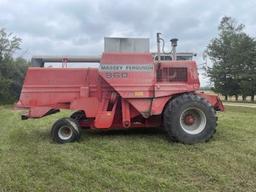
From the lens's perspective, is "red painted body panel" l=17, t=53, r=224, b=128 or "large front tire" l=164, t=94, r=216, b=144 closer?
"large front tire" l=164, t=94, r=216, b=144

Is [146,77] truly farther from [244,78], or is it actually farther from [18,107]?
[244,78]

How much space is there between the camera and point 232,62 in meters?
46.0

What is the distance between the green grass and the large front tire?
0.24 m

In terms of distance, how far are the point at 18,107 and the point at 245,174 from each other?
4808mm

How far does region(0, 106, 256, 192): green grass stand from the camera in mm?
4652

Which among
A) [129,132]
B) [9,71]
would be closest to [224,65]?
[9,71]

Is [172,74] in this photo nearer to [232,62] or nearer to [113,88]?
[113,88]

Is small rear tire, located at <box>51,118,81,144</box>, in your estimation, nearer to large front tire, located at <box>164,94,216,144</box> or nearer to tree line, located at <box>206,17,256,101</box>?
large front tire, located at <box>164,94,216,144</box>

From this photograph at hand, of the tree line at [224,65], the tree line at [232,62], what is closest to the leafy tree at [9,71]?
the tree line at [224,65]

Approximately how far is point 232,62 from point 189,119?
40.5 metres

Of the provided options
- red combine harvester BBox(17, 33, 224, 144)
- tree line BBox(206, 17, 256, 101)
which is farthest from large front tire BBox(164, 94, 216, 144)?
tree line BBox(206, 17, 256, 101)

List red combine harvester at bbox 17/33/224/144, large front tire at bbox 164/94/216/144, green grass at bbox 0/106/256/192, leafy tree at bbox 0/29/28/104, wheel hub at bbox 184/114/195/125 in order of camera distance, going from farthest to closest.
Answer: leafy tree at bbox 0/29/28/104
wheel hub at bbox 184/114/195/125
red combine harvester at bbox 17/33/224/144
large front tire at bbox 164/94/216/144
green grass at bbox 0/106/256/192

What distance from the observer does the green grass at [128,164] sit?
4.65 meters

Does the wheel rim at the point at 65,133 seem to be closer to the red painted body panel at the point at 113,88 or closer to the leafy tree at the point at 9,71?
the red painted body panel at the point at 113,88
